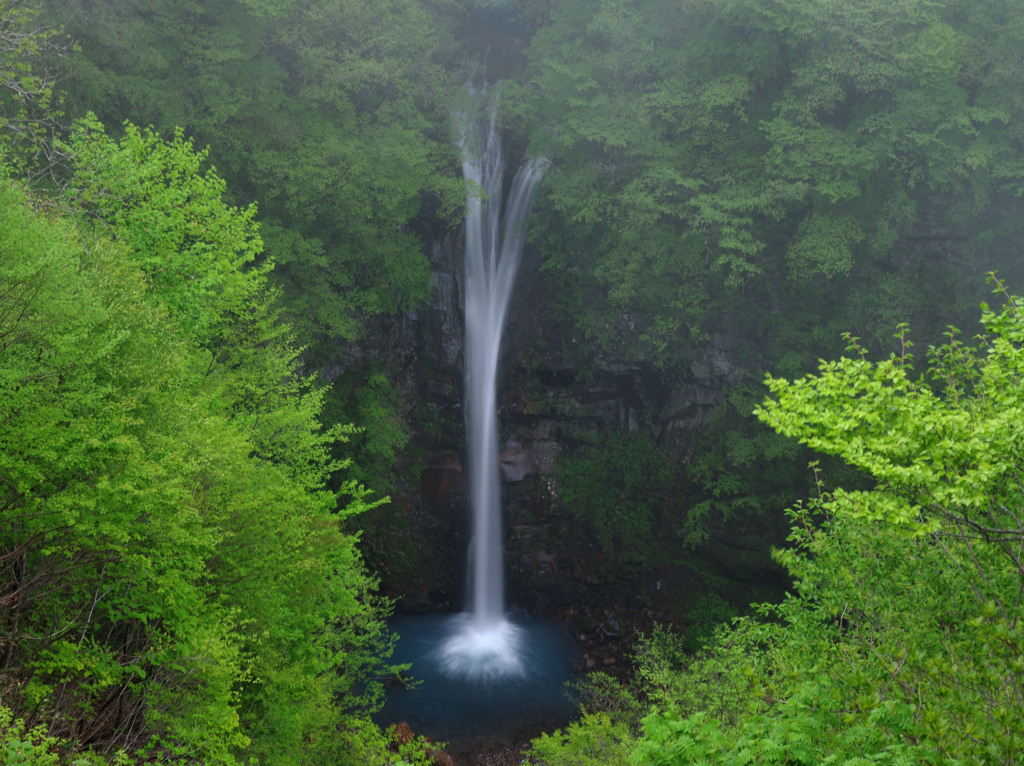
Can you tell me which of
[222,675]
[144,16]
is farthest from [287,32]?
[222,675]

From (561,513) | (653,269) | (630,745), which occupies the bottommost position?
(630,745)

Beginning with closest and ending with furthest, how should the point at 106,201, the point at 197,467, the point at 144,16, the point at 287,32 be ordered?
the point at 197,467
the point at 106,201
the point at 144,16
the point at 287,32

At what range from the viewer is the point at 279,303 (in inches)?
754

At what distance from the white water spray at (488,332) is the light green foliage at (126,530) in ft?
43.4

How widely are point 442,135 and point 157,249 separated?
1244 centimetres

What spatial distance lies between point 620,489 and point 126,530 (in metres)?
19.4

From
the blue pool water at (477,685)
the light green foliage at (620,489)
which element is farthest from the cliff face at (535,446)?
the blue pool water at (477,685)

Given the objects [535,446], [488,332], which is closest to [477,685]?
[535,446]

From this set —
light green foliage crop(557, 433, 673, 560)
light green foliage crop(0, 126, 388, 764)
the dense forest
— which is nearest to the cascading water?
the dense forest

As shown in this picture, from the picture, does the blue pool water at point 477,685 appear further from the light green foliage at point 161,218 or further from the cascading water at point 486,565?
the light green foliage at point 161,218

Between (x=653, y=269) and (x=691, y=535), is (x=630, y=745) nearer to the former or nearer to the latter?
(x=691, y=535)

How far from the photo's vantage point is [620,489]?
24.4 meters

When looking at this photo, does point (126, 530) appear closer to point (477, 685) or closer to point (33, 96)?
point (33, 96)

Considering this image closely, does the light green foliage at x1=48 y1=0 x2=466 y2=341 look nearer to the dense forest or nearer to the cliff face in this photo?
the dense forest
